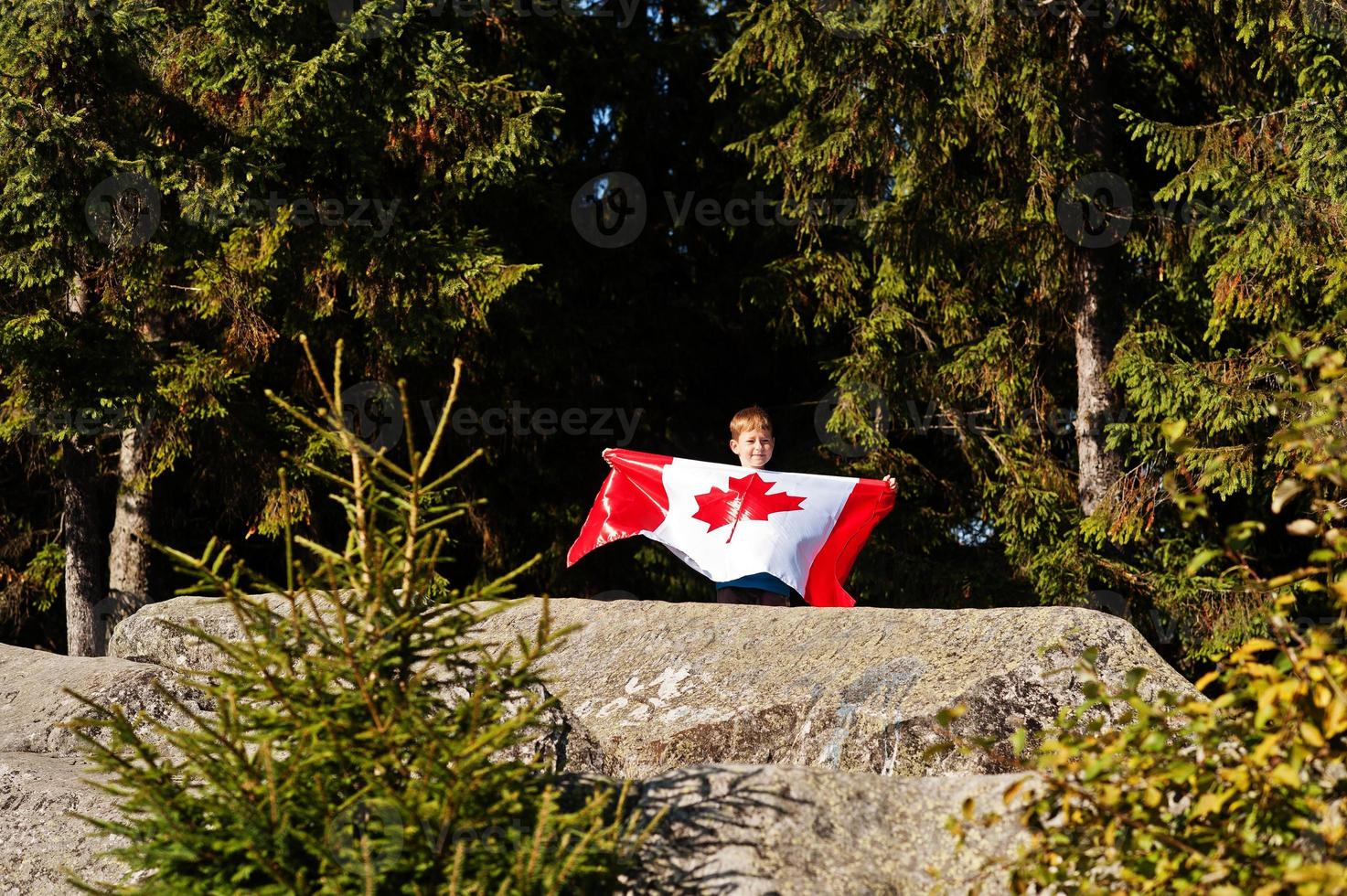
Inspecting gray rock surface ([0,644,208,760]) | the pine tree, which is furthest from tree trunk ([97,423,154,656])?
gray rock surface ([0,644,208,760])

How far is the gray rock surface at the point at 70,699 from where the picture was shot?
5.48 meters

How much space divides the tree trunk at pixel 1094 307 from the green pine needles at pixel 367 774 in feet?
26.1

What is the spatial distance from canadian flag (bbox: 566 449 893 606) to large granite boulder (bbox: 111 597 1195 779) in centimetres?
171

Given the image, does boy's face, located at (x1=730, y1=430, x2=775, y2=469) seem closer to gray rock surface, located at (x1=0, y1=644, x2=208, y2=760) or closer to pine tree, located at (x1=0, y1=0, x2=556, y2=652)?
gray rock surface, located at (x1=0, y1=644, x2=208, y2=760)

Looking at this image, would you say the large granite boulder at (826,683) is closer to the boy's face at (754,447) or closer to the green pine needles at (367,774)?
the green pine needles at (367,774)

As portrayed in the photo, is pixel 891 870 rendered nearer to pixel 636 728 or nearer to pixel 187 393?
pixel 636 728

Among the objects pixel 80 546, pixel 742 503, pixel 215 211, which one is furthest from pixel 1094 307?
pixel 80 546

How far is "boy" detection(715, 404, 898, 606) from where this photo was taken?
718 cm

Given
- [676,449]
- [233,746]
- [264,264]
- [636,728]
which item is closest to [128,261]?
[264,264]

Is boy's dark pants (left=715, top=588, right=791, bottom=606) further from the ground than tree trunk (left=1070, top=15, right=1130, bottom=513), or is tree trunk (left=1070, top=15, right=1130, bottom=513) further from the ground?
tree trunk (left=1070, top=15, right=1130, bottom=513)

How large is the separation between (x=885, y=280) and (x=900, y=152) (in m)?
1.17

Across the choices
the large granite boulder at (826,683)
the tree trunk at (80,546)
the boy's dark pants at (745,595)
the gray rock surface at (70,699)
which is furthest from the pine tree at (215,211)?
the large granite boulder at (826,683)

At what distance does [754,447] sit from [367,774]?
15.2 feet

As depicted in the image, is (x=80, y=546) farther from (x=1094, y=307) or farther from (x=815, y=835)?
(x=815, y=835)
